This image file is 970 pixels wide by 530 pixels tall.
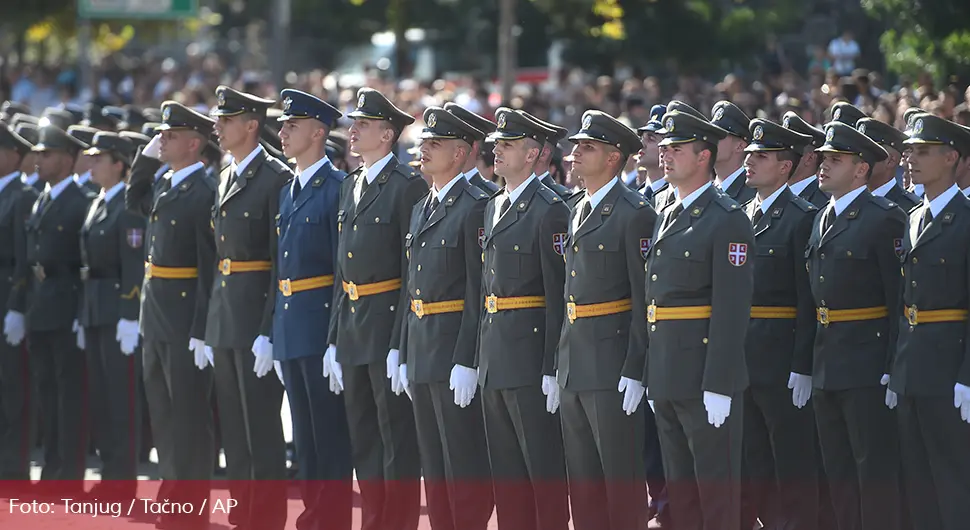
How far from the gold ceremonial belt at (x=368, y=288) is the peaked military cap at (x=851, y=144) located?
219 centimetres

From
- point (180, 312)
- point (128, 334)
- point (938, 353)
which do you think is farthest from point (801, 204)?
point (128, 334)

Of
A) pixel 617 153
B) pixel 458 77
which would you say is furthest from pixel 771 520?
pixel 458 77

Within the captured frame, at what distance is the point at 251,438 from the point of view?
346 inches

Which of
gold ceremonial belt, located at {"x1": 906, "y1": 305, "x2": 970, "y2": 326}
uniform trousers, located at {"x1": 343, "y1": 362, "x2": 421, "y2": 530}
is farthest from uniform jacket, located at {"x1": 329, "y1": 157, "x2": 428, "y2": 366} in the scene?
gold ceremonial belt, located at {"x1": 906, "y1": 305, "x2": 970, "y2": 326}

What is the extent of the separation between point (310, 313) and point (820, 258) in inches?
102

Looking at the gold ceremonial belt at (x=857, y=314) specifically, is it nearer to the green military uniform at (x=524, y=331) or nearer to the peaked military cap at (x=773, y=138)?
the peaked military cap at (x=773, y=138)

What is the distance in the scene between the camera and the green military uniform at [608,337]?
734 centimetres

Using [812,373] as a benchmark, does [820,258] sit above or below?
above

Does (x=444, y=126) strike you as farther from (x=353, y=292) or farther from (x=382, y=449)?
(x=382, y=449)

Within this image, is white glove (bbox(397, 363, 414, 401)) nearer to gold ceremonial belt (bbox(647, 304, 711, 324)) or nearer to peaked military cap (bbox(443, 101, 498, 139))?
peaked military cap (bbox(443, 101, 498, 139))

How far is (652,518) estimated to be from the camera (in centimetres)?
927

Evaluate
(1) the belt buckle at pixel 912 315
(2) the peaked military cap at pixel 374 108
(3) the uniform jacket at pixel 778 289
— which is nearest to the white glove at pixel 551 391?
→ (3) the uniform jacket at pixel 778 289

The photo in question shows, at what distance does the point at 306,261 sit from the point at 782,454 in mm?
2594

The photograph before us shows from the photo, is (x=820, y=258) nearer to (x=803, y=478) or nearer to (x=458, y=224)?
(x=803, y=478)
